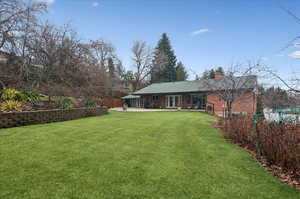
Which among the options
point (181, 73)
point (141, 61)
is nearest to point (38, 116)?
point (141, 61)

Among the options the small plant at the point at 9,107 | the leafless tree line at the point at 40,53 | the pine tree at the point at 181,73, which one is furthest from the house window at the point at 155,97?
the pine tree at the point at 181,73

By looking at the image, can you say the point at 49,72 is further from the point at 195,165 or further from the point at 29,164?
the point at 195,165

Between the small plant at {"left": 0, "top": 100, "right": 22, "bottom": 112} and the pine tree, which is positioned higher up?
the pine tree

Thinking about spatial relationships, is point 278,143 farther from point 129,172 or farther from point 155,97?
point 155,97

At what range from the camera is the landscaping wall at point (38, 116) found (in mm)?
6906

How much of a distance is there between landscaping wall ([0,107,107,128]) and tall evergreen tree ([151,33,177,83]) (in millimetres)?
29325

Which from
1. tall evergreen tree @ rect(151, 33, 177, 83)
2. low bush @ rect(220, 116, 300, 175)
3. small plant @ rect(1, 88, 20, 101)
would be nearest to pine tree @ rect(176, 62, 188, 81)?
tall evergreen tree @ rect(151, 33, 177, 83)

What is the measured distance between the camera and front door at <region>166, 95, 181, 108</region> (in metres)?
22.4

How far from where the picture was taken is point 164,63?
39.0m

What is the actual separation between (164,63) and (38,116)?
33540 millimetres

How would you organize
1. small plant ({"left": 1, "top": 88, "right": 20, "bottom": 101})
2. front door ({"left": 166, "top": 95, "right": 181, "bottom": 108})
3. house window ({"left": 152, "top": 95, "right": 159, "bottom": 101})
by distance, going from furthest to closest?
house window ({"left": 152, "top": 95, "right": 159, "bottom": 101}) < front door ({"left": 166, "top": 95, "right": 181, "bottom": 108}) < small plant ({"left": 1, "top": 88, "right": 20, "bottom": 101})

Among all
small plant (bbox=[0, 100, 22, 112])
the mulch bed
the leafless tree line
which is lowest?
the mulch bed

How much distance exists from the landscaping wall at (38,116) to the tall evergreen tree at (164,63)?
2933 cm

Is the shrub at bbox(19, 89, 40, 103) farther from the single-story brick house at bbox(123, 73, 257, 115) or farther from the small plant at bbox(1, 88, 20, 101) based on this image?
the single-story brick house at bbox(123, 73, 257, 115)
